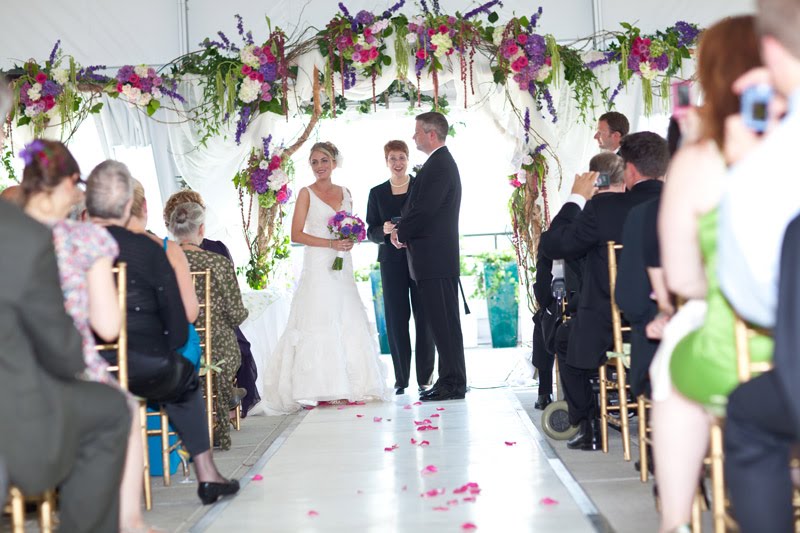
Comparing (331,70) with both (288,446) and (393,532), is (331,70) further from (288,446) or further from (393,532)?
(393,532)

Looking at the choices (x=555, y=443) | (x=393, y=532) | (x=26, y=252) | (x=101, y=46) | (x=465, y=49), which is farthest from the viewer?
(x=101, y=46)

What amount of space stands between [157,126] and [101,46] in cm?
109

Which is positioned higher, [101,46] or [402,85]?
[101,46]

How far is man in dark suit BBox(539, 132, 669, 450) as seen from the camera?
413 centimetres

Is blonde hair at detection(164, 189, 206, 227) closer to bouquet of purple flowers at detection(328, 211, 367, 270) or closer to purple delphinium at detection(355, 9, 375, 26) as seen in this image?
bouquet of purple flowers at detection(328, 211, 367, 270)

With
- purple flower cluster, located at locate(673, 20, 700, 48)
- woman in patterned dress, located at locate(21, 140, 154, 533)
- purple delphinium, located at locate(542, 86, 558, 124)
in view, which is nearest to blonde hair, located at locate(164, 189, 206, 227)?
woman in patterned dress, located at locate(21, 140, 154, 533)

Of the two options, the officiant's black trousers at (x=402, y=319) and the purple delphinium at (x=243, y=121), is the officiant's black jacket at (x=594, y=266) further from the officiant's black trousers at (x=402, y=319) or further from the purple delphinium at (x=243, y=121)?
the purple delphinium at (x=243, y=121)

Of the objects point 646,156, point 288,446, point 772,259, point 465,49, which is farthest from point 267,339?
point 772,259

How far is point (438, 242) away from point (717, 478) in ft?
13.9

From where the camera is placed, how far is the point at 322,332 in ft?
21.9

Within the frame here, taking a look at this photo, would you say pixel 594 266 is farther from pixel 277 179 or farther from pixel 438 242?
pixel 277 179

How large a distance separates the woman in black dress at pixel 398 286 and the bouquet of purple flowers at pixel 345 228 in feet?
1.09

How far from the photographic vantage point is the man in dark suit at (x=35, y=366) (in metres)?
2.14

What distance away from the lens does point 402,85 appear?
7.60 m
